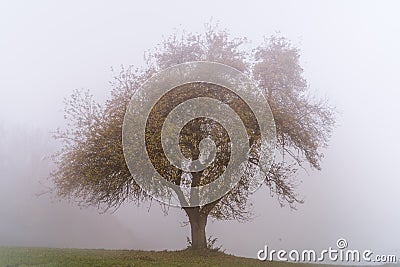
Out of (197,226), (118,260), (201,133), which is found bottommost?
(118,260)

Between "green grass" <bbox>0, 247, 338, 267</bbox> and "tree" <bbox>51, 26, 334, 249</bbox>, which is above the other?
"tree" <bbox>51, 26, 334, 249</bbox>

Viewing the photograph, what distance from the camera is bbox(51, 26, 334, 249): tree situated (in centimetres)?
2098

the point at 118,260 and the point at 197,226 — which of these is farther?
the point at 197,226

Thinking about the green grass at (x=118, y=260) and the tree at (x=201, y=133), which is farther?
the tree at (x=201, y=133)

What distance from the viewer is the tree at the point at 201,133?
21.0 metres

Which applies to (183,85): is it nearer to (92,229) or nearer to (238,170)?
(238,170)

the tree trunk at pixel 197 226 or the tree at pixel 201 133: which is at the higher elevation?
the tree at pixel 201 133

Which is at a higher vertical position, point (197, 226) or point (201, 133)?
point (201, 133)

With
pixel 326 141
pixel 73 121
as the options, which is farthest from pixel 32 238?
pixel 326 141

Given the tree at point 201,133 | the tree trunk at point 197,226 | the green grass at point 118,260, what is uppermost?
the tree at point 201,133

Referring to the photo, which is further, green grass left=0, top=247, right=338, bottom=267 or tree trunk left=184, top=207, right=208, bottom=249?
tree trunk left=184, top=207, right=208, bottom=249

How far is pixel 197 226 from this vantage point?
22.8 metres

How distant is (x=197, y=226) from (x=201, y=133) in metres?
5.18

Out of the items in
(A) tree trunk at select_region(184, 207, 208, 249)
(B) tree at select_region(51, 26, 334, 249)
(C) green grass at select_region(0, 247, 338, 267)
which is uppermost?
(B) tree at select_region(51, 26, 334, 249)
